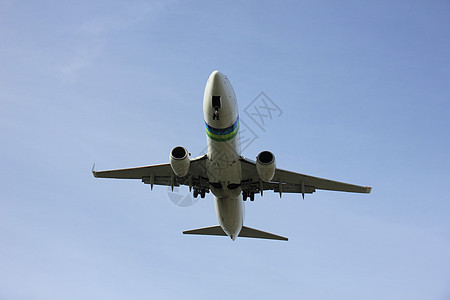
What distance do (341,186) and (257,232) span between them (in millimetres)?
7085

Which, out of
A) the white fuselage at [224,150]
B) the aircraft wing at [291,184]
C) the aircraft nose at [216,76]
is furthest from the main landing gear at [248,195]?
the aircraft nose at [216,76]

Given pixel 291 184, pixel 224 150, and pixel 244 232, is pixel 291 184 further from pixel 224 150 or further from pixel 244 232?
pixel 224 150

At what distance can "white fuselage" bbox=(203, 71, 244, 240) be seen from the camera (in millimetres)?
25078

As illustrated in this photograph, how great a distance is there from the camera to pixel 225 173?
28.2 metres

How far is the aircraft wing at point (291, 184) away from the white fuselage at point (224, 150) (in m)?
0.88

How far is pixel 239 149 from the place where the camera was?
28.1 m

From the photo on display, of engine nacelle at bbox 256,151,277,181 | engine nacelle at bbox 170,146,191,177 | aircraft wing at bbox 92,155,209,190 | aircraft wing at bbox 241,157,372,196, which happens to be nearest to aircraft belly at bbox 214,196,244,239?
aircraft wing at bbox 241,157,372,196

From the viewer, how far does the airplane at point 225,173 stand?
25.4 metres

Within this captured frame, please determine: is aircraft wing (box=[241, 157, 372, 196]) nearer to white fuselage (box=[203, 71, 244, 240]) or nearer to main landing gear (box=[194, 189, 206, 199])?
white fuselage (box=[203, 71, 244, 240])

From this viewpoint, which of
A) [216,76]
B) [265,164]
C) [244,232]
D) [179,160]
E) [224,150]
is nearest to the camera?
[216,76]

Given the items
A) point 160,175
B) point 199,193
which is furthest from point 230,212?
point 160,175

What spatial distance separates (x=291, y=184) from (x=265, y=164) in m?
6.60

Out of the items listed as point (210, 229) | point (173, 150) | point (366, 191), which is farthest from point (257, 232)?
point (173, 150)

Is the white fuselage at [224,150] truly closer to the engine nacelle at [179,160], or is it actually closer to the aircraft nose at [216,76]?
the aircraft nose at [216,76]
